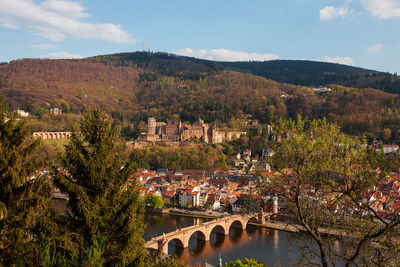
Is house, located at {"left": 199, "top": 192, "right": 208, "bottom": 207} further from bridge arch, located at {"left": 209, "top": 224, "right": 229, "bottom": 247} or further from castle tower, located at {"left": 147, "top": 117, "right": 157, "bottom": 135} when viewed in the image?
castle tower, located at {"left": 147, "top": 117, "right": 157, "bottom": 135}

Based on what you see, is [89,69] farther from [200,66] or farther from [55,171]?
[55,171]

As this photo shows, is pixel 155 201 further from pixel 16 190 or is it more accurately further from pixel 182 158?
pixel 16 190

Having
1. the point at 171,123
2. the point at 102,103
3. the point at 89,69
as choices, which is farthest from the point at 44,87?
the point at 171,123

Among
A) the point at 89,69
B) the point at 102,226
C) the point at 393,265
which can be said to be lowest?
the point at 393,265

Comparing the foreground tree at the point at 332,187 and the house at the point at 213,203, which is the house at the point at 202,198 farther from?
the foreground tree at the point at 332,187

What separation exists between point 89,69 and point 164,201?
88.8m

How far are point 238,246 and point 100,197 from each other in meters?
19.5

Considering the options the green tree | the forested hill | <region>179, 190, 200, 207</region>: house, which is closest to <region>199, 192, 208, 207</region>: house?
<region>179, 190, 200, 207</region>: house

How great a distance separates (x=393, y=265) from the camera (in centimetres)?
Answer: 491

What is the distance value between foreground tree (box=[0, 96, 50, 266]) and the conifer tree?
46 centimetres

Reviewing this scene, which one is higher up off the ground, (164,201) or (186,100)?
(186,100)

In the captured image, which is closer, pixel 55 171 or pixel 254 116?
pixel 55 171

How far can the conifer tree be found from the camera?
15.8 ft

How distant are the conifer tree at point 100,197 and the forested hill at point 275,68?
336 feet
